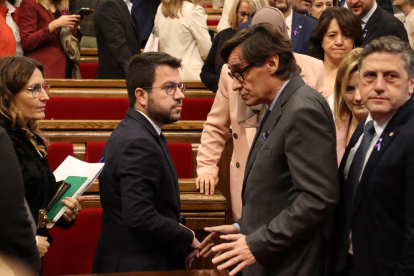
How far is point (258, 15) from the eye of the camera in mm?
1669

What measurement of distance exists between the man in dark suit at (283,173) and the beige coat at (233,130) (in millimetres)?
524

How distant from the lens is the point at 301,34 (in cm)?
245

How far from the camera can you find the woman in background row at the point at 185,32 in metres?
2.90

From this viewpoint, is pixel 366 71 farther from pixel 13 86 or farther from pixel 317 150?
pixel 13 86

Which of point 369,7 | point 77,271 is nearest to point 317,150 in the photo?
point 77,271

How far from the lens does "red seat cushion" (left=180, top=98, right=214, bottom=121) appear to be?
9.34 feet

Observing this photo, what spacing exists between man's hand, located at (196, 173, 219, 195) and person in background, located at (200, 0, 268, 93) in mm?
875

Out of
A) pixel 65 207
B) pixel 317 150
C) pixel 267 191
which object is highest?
pixel 317 150

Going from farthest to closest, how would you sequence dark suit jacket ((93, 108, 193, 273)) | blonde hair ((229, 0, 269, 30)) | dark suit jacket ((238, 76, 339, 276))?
1. blonde hair ((229, 0, 269, 30))
2. dark suit jacket ((93, 108, 193, 273))
3. dark suit jacket ((238, 76, 339, 276))

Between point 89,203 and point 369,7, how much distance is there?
1.74 metres

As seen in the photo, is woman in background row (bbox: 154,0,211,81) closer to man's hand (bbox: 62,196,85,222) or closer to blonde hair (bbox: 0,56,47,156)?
blonde hair (bbox: 0,56,47,156)

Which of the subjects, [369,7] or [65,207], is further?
[369,7]

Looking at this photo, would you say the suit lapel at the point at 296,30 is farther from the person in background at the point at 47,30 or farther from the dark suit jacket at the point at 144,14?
the dark suit jacket at the point at 144,14

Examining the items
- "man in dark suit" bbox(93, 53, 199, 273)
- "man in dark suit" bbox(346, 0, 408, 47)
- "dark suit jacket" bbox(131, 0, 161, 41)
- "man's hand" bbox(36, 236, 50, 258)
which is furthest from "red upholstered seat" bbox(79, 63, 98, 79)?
"man's hand" bbox(36, 236, 50, 258)
